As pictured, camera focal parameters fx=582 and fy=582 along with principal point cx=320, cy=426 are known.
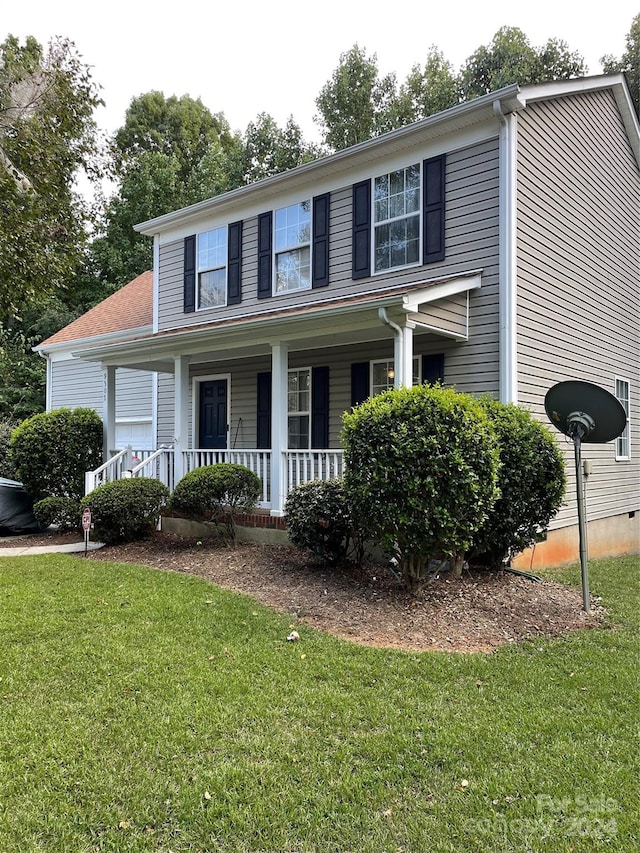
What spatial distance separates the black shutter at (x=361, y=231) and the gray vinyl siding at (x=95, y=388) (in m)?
7.08

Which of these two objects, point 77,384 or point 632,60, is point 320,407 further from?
point 632,60

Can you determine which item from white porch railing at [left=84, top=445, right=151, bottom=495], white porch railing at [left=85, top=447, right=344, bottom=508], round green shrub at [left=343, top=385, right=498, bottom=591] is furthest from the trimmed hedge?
white porch railing at [left=84, top=445, right=151, bottom=495]

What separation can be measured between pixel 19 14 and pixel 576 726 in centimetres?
1202

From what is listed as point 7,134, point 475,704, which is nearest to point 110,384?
point 7,134

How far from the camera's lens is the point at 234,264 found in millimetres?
10977

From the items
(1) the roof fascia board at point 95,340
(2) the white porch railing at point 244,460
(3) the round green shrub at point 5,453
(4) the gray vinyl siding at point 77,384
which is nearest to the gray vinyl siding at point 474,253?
(2) the white porch railing at point 244,460

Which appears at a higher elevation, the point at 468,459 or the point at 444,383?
the point at 444,383

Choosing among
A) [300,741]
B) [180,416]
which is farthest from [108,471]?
[300,741]

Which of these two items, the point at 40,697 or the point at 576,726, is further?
the point at 40,697

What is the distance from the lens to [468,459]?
204 inches

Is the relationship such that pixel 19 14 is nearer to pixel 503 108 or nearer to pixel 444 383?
pixel 503 108

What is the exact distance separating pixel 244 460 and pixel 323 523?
2.83m

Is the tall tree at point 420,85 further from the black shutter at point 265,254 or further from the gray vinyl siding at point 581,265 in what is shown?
the black shutter at point 265,254

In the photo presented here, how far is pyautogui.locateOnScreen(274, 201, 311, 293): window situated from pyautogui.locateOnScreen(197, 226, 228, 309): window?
1.38 metres
